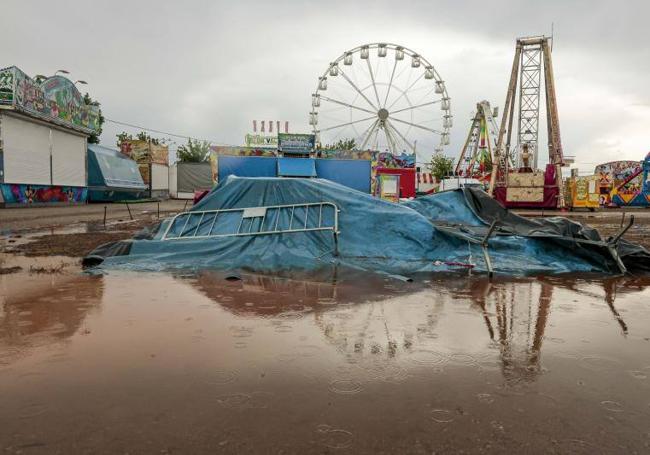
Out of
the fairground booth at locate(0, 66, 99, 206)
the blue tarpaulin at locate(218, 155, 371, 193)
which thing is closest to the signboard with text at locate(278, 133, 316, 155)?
the blue tarpaulin at locate(218, 155, 371, 193)

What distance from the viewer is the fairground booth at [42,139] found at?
20484 millimetres

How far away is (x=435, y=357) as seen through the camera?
309cm

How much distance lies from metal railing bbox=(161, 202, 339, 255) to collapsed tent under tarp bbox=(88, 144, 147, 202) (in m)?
25.3

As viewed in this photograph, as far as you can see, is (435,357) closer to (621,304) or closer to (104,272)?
(621,304)

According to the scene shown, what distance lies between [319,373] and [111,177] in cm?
3212

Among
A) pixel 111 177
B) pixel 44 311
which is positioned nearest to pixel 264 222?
pixel 44 311

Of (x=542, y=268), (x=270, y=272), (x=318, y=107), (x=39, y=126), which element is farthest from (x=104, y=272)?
(x=318, y=107)

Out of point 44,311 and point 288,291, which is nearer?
point 44,311

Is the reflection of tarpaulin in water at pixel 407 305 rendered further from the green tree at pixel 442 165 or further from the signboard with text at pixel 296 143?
the green tree at pixel 442 165

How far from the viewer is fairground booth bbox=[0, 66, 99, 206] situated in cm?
2048

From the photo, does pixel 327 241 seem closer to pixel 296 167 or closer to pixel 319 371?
pixel 319 371

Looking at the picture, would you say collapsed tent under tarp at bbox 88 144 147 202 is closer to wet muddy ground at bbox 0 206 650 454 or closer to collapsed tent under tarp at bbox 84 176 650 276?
collapsed tent under tarp at bbox 84 176 650 276

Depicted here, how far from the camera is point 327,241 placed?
7039 millimetres

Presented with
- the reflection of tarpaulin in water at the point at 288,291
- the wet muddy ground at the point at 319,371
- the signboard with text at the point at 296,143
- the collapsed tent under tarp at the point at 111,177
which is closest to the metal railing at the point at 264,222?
the reflection of tarpaulin in water at the point at 288,291
